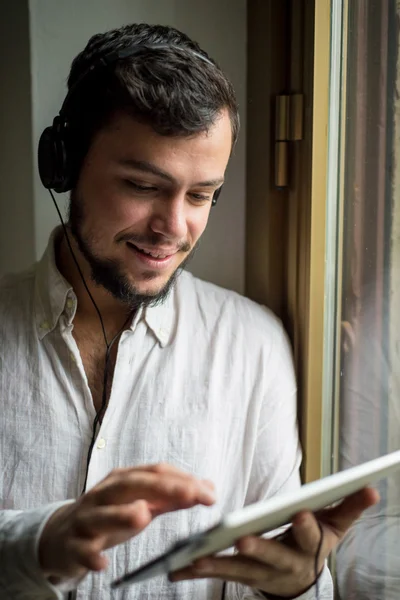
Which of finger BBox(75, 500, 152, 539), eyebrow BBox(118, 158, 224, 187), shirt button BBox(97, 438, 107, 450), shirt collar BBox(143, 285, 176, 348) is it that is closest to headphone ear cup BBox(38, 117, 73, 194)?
eyebrow BBox(118, 158, 224, 187)

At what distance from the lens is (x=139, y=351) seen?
118 cm

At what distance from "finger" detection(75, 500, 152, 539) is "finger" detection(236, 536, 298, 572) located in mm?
116

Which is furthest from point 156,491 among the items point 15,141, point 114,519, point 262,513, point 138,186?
point 15,141

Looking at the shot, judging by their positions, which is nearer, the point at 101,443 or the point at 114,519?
the point at 114,519

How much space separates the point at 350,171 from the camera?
1.15 metres

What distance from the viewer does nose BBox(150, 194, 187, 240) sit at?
1.02 metres

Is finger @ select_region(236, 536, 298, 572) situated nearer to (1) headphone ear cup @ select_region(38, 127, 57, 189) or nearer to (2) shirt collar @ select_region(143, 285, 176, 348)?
(2) shirt collar @ select_region(143, 285, 176, 348)

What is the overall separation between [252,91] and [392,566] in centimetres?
94

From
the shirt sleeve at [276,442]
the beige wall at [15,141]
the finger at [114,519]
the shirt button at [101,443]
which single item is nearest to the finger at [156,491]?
the finger at [114,519]

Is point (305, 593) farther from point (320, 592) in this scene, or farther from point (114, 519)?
point (114, 519)

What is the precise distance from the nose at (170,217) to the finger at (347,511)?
0.46 meters

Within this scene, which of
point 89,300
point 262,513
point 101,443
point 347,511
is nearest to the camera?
point 262,513

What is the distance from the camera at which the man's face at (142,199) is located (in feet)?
3.28

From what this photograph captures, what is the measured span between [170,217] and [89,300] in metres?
0.27
